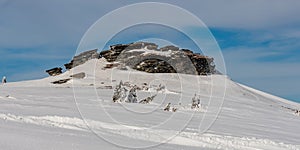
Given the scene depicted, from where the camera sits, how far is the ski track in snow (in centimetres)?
987

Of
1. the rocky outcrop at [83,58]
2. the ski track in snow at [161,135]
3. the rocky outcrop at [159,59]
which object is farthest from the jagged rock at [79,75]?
the ski track in snow at [161,135]

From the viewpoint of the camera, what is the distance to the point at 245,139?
1156 cm

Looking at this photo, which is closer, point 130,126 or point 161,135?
point 161,135

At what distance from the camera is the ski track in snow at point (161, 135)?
987 centimetres

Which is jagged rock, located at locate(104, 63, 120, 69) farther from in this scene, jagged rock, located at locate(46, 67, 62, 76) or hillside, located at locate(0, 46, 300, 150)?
jagged rock, located at locate(46, 67, 62, 76)

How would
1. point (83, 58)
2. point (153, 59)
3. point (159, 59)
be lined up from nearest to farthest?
point (159, 59) < point (153, 59) < point (83, 58)

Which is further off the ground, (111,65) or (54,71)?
(111,65)

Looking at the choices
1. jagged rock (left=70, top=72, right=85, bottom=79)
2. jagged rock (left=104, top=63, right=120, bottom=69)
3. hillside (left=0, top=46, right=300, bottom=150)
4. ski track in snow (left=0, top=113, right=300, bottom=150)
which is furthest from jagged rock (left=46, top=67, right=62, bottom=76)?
ski track in snow (left=0, top=113, right=300, bottom=150)

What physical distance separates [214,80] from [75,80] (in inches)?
489

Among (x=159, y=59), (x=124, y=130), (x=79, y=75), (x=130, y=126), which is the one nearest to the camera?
(x=124, y=130)

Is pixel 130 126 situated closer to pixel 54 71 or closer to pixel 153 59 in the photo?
pixel 153 59

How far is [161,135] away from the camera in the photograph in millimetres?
10508

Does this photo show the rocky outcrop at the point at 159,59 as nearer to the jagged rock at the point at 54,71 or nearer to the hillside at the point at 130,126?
the hillside at the point at 130,126

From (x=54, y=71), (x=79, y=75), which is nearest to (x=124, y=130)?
(x=79, y=75)
